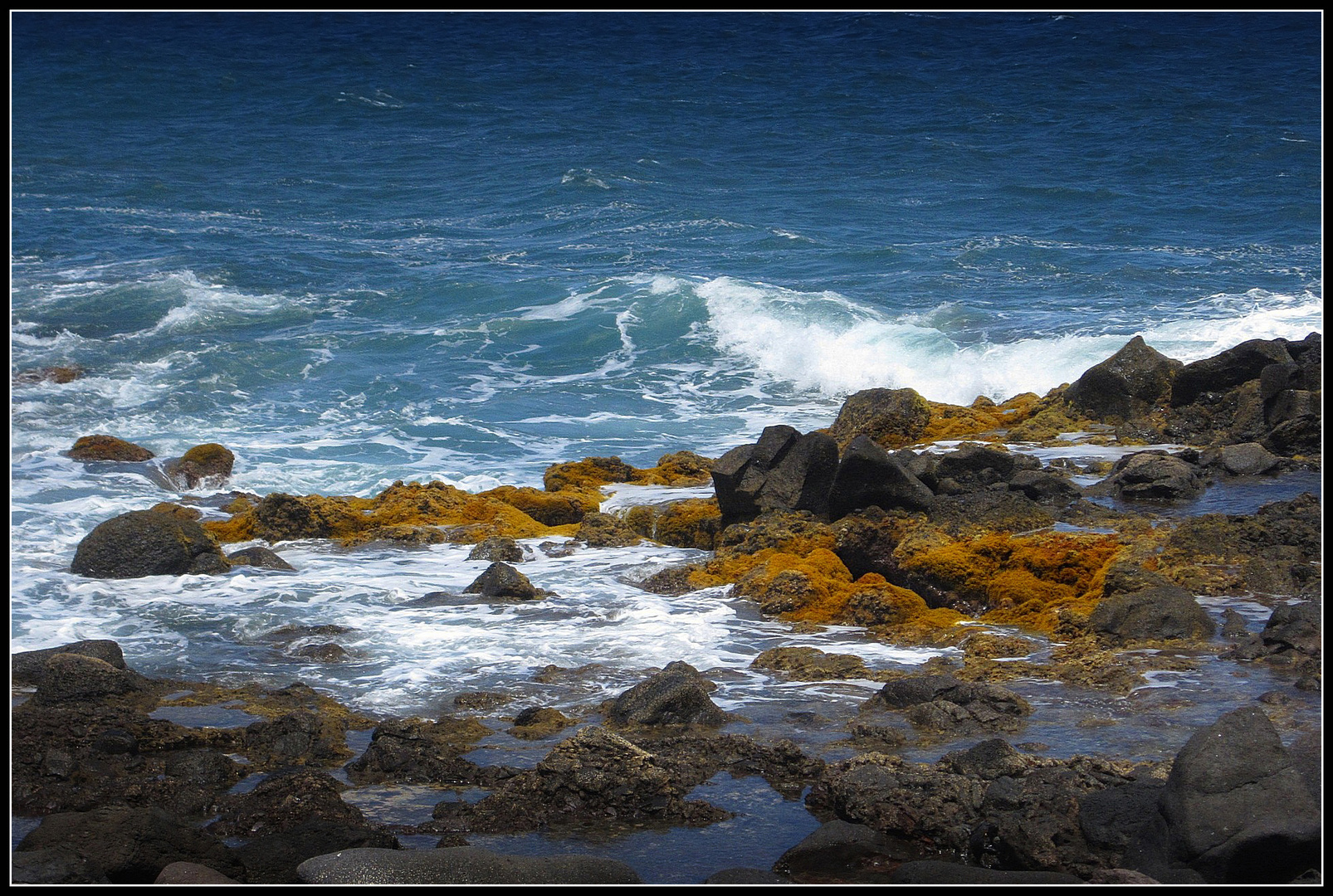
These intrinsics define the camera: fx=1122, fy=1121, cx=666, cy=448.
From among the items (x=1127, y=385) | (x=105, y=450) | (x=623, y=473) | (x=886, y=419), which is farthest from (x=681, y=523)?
(x=105, y=450)

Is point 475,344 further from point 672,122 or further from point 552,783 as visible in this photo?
point 672,122

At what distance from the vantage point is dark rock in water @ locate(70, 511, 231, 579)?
27.6 ft

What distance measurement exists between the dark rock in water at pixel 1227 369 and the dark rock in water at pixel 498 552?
699 centimetres

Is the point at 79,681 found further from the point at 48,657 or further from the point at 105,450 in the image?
the point at 105,450

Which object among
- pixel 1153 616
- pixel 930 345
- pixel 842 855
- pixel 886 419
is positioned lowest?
pixel 930 345

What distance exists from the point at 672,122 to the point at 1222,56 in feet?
65.7

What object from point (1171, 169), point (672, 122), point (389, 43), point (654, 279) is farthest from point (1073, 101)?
point (389, 43)

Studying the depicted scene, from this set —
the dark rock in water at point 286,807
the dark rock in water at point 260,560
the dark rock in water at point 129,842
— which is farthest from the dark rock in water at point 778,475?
the dark rock in water at point 129,842

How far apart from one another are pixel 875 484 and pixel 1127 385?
482 centimetres

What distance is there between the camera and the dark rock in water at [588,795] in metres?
4.38

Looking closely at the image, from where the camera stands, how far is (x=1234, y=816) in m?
3.57

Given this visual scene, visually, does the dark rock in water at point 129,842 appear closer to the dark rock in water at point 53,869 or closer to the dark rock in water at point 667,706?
the dark rock in water at point 53,869

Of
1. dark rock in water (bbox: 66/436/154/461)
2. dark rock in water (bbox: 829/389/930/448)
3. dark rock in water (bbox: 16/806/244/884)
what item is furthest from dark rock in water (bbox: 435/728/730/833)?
dark rock in water (bbox: 66/436/154/461)

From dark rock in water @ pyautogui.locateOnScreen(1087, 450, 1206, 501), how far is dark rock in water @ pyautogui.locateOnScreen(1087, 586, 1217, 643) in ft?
8.16
